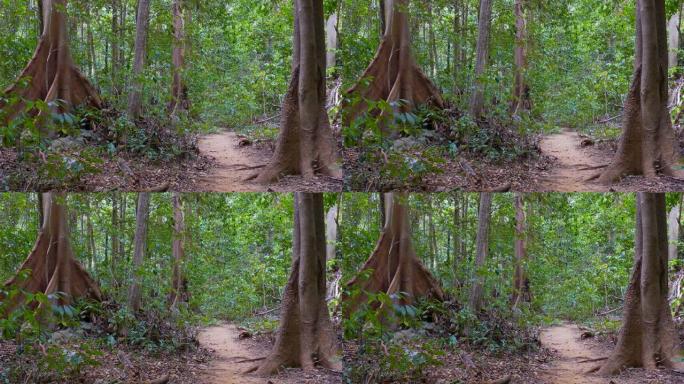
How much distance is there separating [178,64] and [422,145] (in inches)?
89.4

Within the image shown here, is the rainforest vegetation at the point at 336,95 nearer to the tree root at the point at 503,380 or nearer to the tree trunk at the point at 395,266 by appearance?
the tree trunk at the point at 395,266

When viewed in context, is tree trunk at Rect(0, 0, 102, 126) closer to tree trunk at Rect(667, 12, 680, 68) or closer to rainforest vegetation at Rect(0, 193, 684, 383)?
rainforest vegetation at Rect(0, 193, 684, 383)

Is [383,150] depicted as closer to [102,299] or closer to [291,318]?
[291,318]

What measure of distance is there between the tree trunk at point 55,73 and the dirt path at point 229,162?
3.79 feet

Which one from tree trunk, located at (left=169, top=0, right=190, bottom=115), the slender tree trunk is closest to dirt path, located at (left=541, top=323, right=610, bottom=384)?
tree trunk, located at (left=169, top=0, right=190, bottom=115)

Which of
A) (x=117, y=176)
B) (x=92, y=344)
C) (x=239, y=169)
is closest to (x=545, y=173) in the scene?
(x=239, y=169)

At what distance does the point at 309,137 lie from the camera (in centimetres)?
593

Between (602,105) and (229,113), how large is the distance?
326cm

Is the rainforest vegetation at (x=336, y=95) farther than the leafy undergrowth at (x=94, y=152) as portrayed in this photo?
No

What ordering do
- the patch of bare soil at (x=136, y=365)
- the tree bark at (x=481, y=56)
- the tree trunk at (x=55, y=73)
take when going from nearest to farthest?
1. the tree bark at (x=481, y=56)
2. the patch of bare soil at (x=136, y=365)
3. the tree trunk at (x=55, y=73)

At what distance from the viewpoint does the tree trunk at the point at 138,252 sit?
22.4ft

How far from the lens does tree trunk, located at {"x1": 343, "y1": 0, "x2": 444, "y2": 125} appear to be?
595 centimetres

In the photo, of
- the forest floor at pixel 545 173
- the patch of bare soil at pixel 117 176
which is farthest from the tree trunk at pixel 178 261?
the forest floor at pixel 545 173

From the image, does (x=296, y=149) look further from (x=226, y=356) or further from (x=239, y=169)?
(x=226, y=356)
